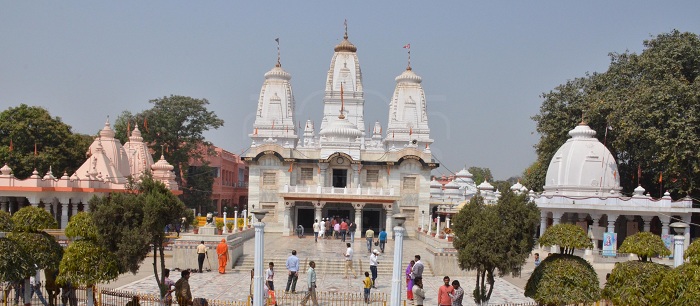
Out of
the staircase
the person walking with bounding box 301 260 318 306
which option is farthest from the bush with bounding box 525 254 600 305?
the staircase

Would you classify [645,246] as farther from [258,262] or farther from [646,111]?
[646,111]

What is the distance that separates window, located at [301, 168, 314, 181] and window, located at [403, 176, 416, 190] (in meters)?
5.60

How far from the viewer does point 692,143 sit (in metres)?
30.3

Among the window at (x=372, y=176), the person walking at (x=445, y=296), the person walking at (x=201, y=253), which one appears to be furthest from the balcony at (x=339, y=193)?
the person walking at (x=445, y=296)

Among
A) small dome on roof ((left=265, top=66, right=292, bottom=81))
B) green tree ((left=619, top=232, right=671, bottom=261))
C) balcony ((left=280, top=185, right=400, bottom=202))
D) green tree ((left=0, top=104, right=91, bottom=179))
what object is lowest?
green tree ((left=619, top=232, right=671, bottom=261))

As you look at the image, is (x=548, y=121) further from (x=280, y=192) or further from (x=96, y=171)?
(x=96, y=171)

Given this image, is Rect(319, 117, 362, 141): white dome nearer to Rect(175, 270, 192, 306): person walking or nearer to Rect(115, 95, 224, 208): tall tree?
Rect(115, 95, 224, 208): tall tree

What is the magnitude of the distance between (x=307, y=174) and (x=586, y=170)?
1650cm

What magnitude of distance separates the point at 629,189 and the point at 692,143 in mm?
9454

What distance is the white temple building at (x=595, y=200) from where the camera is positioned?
31438 mm

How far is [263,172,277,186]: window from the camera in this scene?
140 ft

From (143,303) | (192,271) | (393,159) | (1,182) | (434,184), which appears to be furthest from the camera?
(434,184)

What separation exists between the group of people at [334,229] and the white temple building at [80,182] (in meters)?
7.55

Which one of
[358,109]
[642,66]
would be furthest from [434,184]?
[642,66]
